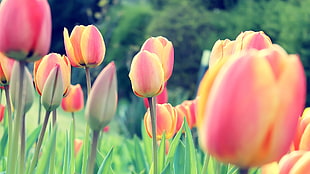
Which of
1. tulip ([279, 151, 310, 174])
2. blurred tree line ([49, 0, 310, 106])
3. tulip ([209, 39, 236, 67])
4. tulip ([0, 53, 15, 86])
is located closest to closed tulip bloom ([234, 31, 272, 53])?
tulip ([209, 39, 236, 67])

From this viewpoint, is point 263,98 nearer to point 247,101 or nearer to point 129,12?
point 247,101

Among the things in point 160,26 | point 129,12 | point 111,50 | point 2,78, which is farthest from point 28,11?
point 129,12

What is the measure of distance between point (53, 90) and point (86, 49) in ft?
0.81

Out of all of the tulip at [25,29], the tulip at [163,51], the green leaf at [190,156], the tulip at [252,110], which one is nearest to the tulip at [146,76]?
the tulip at [163,51]

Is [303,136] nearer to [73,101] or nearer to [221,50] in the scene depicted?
[221,50]

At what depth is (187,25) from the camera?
9008 mm

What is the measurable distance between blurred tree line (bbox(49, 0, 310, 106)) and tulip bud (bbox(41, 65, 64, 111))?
671 cm

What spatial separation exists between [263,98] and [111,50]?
964 cm

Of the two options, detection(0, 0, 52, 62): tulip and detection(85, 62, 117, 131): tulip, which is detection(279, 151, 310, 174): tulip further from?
detection(0, 0, 52, 62): tulip

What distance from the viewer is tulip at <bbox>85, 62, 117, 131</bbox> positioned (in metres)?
0.63

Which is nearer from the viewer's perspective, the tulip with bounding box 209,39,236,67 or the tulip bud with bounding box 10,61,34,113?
the tulip bud with bounding box 10,61,34,113

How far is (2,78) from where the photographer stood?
972mm

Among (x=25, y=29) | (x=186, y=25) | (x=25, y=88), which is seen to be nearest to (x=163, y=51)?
(x=25, y=88)

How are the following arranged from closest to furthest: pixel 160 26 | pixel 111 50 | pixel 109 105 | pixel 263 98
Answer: pixel 263 98, pixel 109 105, pixel 160 26, pixel 111 50
